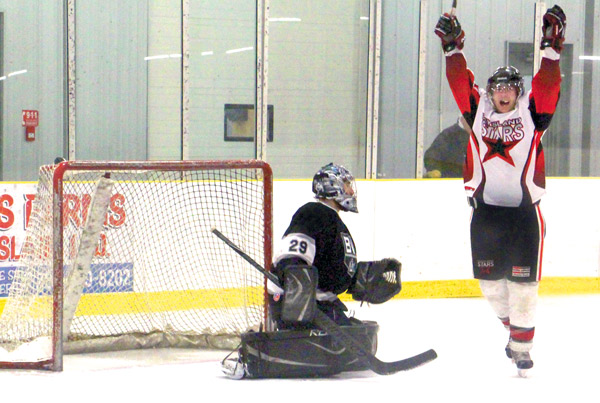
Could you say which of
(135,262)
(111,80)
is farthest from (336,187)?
(111,80)

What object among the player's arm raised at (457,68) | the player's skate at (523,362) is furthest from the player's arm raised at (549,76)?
the player's skate at (523,362)

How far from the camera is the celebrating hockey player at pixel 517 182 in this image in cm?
319

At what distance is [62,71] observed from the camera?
18.6ft

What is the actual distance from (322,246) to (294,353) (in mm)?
384

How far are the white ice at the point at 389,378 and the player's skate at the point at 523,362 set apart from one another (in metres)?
0.03

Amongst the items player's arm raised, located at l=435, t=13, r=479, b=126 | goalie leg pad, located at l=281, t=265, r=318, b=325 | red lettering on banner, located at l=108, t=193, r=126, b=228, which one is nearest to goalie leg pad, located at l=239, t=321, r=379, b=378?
goalie leg pad, located at l=281, t=265, r=318, b=325

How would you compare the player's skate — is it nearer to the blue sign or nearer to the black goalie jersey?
the black goalie jersey

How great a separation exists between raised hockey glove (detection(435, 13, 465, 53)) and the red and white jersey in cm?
26

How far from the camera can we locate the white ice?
2.89 meters

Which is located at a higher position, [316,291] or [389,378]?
[316,291]

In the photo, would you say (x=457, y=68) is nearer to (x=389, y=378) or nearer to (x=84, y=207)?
(x=389, y=378)

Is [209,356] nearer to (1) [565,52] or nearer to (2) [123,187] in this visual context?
(2) [123,187]

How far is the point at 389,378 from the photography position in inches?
124

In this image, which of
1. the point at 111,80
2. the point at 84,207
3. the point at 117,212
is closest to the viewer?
the point at 84,207
